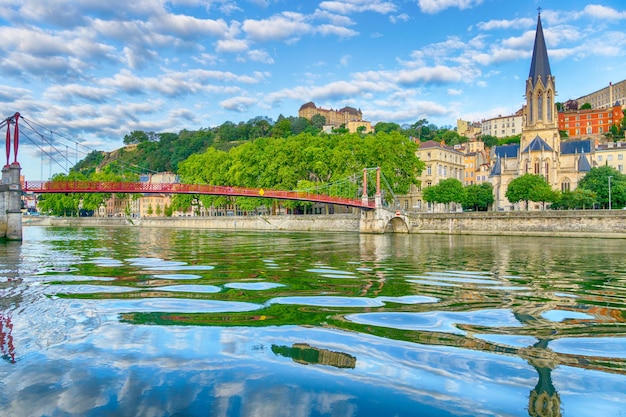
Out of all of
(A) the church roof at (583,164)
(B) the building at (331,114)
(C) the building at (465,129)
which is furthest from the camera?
(B) the building at (331,114)

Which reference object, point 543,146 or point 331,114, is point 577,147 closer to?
point 543,146

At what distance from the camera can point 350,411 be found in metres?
3.45

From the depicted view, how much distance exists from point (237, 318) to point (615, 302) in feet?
20.4

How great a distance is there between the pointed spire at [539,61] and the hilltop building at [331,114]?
99794 mm

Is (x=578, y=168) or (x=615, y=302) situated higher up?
(x=578, y=168)

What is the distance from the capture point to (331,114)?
600ft

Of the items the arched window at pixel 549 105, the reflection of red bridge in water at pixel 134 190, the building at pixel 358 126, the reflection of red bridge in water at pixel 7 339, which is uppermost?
the building at pixel 358 126

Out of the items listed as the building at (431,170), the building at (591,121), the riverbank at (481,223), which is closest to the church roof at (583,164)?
the building at (431,170)

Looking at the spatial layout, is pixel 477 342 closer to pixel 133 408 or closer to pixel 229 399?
pixel 229 399

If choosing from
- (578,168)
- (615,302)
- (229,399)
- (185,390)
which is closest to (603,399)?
(229,399)

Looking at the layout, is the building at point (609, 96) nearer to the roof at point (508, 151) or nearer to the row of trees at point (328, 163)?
the roof at point (508, 151)

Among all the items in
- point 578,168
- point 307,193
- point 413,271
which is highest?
point 578,168

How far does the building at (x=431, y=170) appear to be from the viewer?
73562mm

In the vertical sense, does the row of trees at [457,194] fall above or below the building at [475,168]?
below
